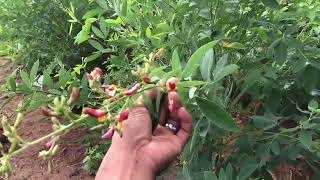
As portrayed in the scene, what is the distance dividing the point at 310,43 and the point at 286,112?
30cm

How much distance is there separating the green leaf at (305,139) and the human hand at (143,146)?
1.48 feet

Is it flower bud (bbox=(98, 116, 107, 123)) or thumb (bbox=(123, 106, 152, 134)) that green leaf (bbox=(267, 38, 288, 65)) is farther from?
flower bud (bbox=(98, 116, 107, 123))

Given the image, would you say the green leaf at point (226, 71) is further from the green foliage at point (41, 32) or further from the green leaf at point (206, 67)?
the green foliage at point (41, 32)

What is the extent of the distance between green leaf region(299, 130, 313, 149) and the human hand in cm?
45

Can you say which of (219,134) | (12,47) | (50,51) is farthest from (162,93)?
(12,47)

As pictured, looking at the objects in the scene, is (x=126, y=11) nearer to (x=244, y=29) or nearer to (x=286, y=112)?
(x=244, y=29)

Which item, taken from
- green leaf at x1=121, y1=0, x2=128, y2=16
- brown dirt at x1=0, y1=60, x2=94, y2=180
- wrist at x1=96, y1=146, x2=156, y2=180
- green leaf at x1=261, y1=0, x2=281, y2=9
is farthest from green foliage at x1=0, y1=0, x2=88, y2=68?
wrist at x1=96, y1=146, x2=156, y2=180

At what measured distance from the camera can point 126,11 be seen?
1.76 meters

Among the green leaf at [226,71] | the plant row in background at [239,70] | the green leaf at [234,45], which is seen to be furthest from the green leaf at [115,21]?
the green leaf at [226,71]

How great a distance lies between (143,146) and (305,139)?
0.60 m

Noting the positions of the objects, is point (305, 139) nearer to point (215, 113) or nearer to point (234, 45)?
point (234, 45)

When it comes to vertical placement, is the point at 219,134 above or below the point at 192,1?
below

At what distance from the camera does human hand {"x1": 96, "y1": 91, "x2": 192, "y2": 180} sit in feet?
4.11

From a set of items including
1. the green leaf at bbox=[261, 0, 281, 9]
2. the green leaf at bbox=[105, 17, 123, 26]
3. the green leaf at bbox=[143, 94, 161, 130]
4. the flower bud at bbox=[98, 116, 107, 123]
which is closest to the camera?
the flower bud at bbox=[98, 116, 107, 123]
